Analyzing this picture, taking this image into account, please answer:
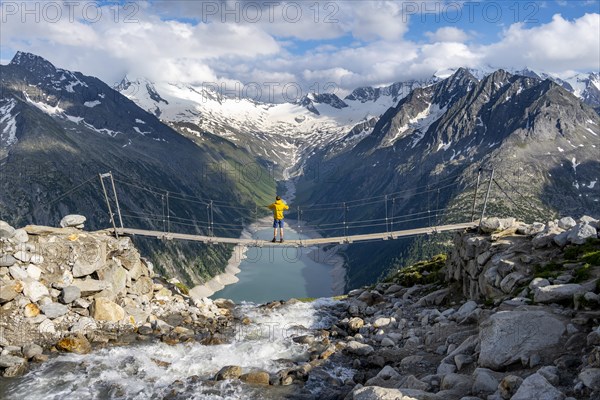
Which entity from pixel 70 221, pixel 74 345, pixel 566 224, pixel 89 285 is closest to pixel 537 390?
pixel 566 224

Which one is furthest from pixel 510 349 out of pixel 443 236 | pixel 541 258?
pixel 443 236

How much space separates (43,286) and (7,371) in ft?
18.7

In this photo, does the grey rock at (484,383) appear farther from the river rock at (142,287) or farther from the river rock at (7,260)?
the river rock at (7,260)

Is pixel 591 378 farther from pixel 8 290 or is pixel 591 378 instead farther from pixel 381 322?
pixel 8 290

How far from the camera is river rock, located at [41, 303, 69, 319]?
21578 millimetres

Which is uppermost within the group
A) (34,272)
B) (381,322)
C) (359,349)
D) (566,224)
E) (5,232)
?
(5,232)

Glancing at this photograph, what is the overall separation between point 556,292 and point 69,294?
2121 centimetres

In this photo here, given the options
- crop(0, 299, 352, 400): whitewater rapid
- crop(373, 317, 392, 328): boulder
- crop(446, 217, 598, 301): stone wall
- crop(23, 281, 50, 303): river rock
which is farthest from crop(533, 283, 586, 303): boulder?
crop(23, 281, 50, 303): river rock

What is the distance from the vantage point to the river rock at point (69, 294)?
22.6 m

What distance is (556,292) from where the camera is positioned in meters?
16.8

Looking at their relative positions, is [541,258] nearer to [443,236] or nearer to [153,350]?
[153,350]

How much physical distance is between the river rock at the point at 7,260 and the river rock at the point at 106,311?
4.20 metres

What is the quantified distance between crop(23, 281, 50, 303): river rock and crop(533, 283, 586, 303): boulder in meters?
21.6

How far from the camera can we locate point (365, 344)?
68.1ft
